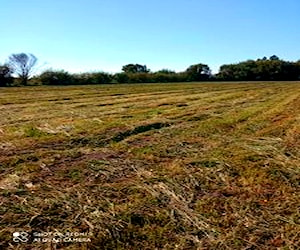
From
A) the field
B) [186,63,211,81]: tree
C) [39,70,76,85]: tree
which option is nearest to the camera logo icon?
the field

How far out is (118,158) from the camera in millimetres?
7086

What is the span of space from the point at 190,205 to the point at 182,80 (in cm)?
6980

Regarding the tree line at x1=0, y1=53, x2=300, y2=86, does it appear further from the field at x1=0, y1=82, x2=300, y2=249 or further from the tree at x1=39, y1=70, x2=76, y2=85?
the field at x1=0, y1=82, x2=300, y2=249

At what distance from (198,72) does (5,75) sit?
35.4 metres

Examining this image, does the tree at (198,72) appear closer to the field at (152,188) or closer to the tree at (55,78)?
the tree at (55,78)

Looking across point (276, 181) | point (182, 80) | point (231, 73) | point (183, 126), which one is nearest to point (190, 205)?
point (276, 181)

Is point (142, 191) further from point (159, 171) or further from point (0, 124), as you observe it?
point (0, 124)

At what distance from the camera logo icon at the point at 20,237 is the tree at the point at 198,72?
72957mm

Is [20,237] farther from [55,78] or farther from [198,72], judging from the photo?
[198,72]

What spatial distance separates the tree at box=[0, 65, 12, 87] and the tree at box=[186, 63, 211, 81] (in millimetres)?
31358

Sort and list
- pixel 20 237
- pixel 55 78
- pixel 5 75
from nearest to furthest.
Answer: pixel 20 237
pixel 5 75
pixel 55 78

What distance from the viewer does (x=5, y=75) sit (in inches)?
2330

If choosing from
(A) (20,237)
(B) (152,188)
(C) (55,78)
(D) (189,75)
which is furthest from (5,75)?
(A) (20,237)

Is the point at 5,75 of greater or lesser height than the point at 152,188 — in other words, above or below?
below
